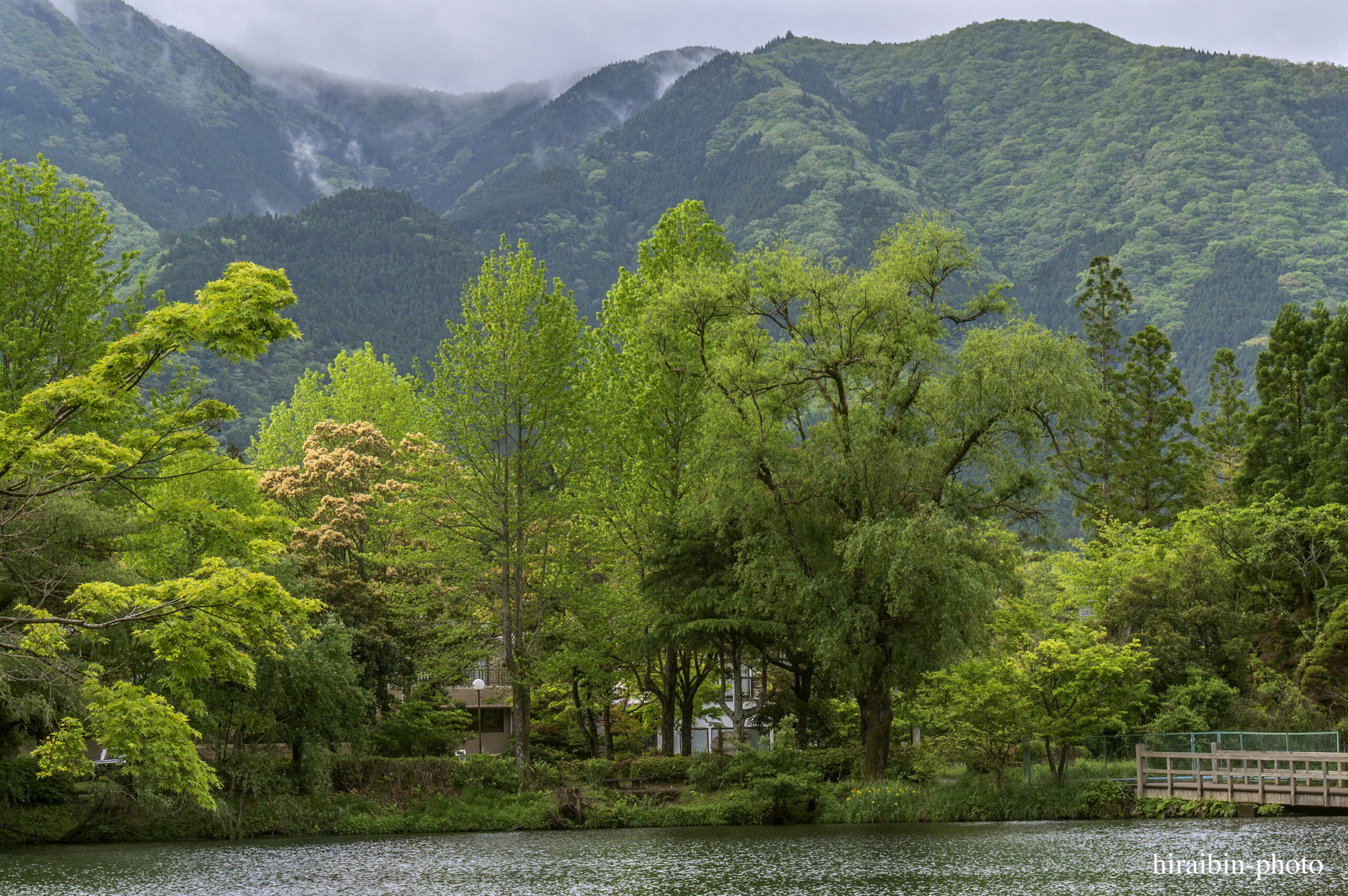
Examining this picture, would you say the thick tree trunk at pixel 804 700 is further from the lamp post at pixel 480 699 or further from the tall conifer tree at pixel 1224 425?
the tall conifer tree at pixel 1224 425

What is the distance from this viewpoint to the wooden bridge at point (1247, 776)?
2797 centimetres

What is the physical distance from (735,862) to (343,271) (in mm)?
144515

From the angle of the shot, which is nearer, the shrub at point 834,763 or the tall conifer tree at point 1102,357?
the shrub at point 834,763

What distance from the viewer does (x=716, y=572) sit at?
3534 centimetres

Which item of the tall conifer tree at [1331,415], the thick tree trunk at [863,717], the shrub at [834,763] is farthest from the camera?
the tall conifer tree at [1331,415]

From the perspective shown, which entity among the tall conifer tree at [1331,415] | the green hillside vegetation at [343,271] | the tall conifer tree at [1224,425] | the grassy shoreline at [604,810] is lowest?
the grassy shoreline at [604,810]

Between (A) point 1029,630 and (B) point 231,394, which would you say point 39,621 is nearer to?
(A) point 1029,630

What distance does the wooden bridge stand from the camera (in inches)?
1101

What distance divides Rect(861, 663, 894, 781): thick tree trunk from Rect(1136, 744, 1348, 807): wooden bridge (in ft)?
22.3

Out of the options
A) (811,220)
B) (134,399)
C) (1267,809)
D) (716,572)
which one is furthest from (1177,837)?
(811,220)

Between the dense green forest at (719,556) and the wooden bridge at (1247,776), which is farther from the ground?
the dense green forest at (719,556)

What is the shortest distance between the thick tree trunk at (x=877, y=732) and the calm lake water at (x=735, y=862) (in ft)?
8.09

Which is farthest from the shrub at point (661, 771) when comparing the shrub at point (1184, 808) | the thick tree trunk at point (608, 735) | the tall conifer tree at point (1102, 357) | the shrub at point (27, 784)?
the tall conifer tree at point (1102, 357)

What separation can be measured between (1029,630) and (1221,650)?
20.7 ft
